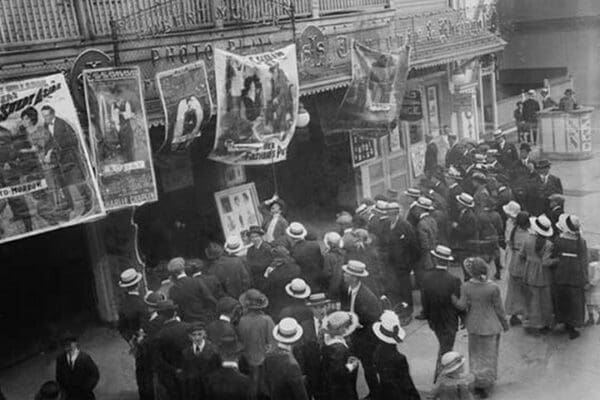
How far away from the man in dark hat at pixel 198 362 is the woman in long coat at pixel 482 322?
2189mm

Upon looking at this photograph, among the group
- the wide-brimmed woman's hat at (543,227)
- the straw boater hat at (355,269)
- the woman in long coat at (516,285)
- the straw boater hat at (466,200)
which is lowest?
the woman in long coat at (516,285)

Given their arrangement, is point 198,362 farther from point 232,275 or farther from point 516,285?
point 516,285

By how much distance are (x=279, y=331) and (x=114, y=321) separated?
3562 millimetres

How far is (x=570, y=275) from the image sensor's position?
22.9ft

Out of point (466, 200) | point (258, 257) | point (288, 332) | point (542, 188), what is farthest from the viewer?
point (542, 188)

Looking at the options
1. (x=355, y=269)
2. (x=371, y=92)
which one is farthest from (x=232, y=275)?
(x=371, y=92)

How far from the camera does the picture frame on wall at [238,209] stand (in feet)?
30.9

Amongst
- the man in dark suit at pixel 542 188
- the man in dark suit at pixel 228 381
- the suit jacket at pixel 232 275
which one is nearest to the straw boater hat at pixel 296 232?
the suit jacket at pixel 232 275

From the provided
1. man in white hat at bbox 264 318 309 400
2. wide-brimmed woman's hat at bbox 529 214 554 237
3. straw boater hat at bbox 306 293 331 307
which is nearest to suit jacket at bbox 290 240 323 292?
straw boater hat at bbox 306 293 331 307

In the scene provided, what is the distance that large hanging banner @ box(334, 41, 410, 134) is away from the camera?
31.8 ft

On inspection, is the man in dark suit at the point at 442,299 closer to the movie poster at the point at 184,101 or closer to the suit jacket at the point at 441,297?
the suit jacket at the point at 441,297

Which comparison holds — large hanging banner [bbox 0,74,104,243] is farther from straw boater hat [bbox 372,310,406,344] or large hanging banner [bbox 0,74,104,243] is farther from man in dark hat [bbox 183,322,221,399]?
straw boater hat [bbox 372,310,406,344]

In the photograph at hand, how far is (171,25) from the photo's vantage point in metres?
7.46

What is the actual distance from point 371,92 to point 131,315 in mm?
4840
